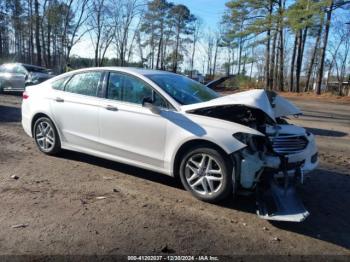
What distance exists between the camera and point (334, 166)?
6816 mm

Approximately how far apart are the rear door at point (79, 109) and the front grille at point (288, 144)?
261 cm

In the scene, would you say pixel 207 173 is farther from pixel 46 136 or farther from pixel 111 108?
pixel 46 136

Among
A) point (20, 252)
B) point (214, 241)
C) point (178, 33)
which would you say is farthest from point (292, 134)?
point (178, 33)

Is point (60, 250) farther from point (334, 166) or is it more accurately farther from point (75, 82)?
point (334, 166)

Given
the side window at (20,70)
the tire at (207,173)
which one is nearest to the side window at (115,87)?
the tire at (207,173)

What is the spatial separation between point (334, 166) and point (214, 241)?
3.93m

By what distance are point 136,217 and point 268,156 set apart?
168cm

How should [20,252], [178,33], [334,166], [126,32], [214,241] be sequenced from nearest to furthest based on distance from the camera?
[20,252], [214,241], [334,166], [126,32], [178,33]

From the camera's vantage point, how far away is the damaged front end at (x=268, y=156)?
14.1 feet

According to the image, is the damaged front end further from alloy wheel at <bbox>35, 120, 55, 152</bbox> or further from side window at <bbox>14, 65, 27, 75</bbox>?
side window at <bbox>14, 65, 27, 75</bbox>

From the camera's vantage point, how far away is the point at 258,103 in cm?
456

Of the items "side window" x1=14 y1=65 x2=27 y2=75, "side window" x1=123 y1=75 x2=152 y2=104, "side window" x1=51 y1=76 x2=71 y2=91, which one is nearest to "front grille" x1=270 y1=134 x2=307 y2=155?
"side window" x1=123 y1=75 x2=152 y2=104

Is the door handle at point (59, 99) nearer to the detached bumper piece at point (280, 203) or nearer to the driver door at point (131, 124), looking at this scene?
the driver door at point (131, 124)

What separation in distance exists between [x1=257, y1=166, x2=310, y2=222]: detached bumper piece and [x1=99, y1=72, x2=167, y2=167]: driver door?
1425 mm
